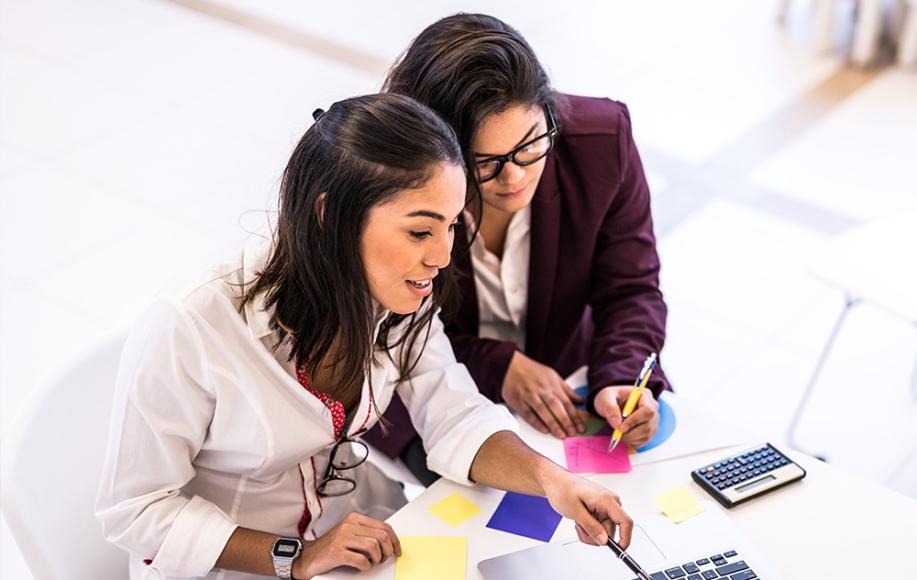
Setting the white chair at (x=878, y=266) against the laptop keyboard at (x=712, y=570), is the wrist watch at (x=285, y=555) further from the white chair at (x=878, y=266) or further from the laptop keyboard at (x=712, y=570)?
the white chair at (x=878, y=266)

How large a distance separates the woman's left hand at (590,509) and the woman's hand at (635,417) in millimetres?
190

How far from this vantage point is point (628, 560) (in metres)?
1.53

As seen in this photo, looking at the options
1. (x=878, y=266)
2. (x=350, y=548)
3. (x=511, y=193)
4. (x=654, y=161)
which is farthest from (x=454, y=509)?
(x=654, y=161)

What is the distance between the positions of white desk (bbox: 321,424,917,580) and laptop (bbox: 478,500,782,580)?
0.08 feet

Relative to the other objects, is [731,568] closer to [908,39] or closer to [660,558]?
[660,558]

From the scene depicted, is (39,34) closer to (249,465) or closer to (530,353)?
(530,353)

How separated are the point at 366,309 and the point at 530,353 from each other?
0.75 meters

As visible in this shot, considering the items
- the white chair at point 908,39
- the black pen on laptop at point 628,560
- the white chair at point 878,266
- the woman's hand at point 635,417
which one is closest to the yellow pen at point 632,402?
the woman's hand at point 635,417

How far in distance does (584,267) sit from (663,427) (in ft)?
1.55

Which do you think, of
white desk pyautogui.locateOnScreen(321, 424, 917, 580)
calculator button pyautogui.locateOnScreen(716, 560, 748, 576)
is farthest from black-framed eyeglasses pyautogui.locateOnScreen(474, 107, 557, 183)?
calculator button pyautogui.locateOnScreen(716, 560, 748, 576)

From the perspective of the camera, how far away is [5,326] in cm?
338

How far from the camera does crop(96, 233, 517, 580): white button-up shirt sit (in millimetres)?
1554

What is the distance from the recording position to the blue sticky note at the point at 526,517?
1673 mm

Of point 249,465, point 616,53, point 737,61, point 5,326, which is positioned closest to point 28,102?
point 5,326
